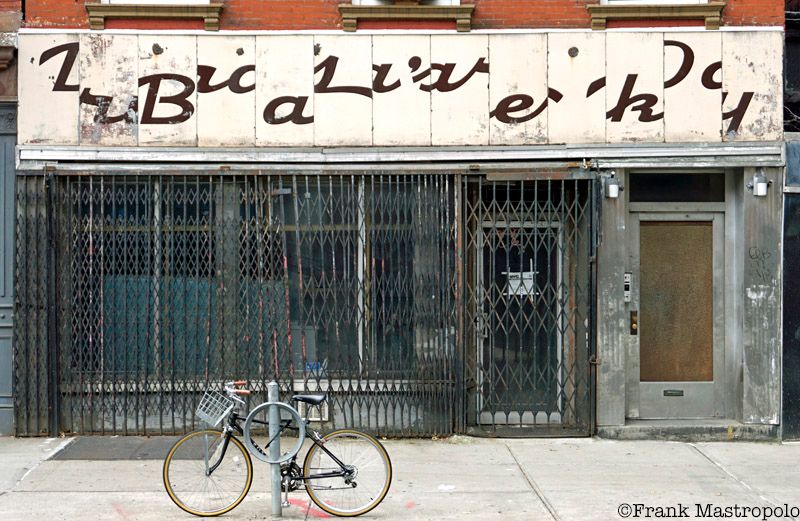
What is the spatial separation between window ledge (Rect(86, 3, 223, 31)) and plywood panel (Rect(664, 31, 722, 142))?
4.71m

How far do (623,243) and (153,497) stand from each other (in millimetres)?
5328

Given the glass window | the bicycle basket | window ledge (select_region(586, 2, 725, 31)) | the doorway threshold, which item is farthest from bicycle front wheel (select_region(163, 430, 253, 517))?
window ledge (select_region(586, 2, 725, 31))

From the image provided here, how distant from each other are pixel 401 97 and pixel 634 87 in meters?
2.42

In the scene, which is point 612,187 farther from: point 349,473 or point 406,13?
point 349,473

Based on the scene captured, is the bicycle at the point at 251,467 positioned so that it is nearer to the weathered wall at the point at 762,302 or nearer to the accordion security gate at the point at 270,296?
the accordion security gate at the point at 270,296

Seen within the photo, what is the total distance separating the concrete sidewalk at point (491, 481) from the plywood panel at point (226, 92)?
127 inches

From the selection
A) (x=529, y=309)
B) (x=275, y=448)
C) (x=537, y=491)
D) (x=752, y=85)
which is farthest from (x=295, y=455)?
(x=752, y=85)

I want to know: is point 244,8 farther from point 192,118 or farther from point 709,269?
point 709,269

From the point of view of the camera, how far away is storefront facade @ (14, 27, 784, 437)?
10320 millimetres

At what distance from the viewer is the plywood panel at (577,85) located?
10.4 meters

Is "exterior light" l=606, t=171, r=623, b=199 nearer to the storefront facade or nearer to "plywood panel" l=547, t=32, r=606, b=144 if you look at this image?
the storefront facade

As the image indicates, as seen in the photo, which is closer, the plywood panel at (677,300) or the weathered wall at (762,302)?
the weathered wall at (762,302)

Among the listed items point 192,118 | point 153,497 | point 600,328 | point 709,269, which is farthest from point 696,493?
point 192,118

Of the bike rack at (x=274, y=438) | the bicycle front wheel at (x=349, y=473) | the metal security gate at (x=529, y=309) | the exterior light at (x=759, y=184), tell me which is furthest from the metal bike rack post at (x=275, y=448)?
the exterior light at (x=759, y=184)
